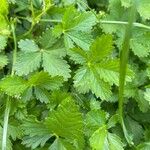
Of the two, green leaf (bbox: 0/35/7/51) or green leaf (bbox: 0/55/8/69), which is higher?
green leaf (bbox: 0/35/7/51)

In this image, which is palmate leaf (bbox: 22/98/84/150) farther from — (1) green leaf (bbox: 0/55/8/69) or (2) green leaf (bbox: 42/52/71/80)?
(1) green leaf (bbox: 0/55/8/69)

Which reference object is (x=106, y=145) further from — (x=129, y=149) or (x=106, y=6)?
(x=106, y=6)

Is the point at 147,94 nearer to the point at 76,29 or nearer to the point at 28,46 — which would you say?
the point at 76,29

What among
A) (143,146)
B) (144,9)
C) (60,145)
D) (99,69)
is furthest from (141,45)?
(60,145)

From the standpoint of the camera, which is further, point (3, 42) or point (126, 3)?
point (126, 3)

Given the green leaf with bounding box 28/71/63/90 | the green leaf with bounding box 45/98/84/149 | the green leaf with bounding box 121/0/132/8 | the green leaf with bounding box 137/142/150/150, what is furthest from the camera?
the green leaf with bounding box 121/0/132/8

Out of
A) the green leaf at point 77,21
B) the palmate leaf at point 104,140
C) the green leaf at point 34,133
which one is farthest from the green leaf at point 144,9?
the green leaf at point 34,133

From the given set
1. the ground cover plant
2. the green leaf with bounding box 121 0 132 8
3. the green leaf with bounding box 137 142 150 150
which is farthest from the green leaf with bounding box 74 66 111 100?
the green leaf with bounding box 121 0 132 8
